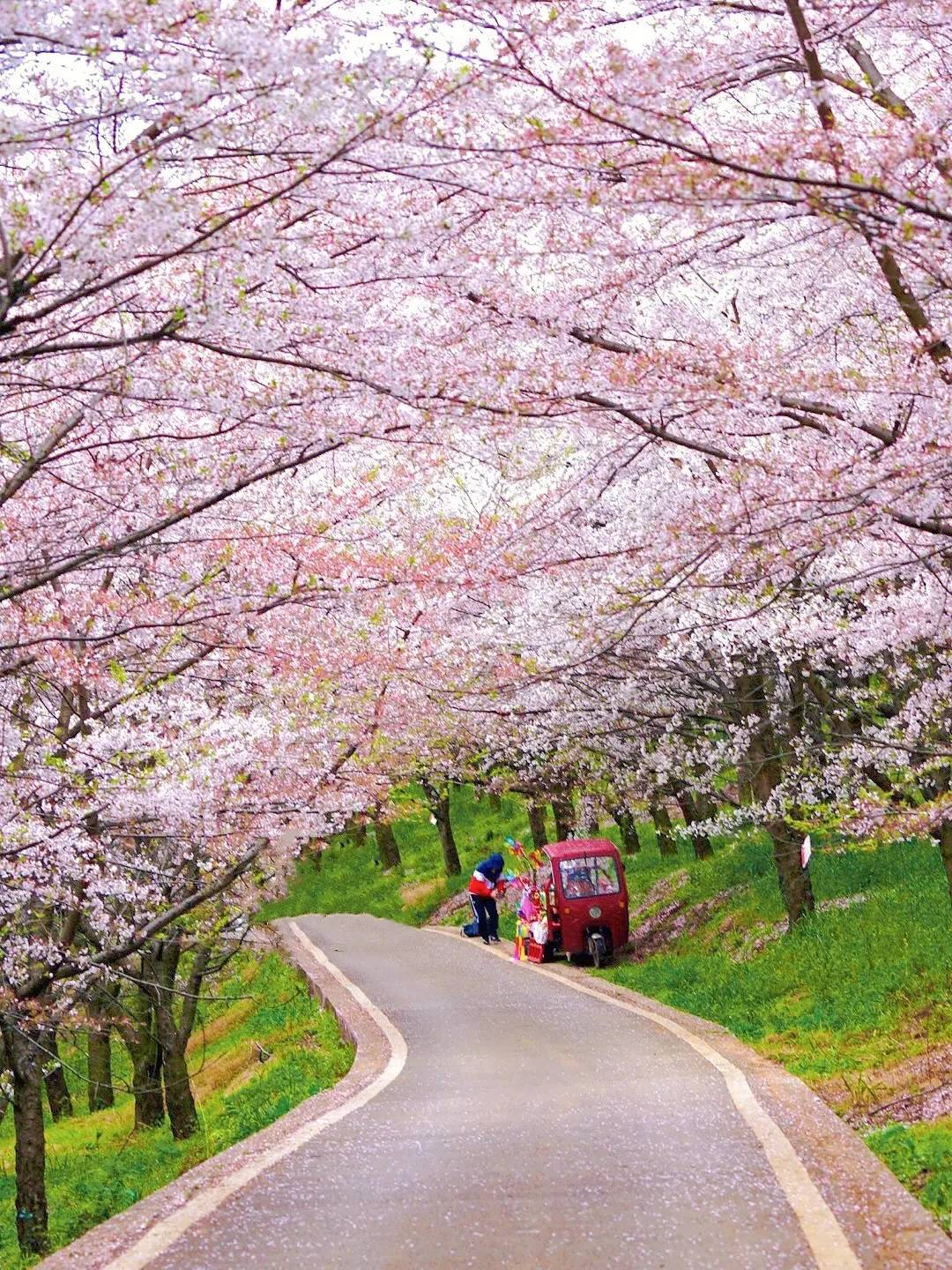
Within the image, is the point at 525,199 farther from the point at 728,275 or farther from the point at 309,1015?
the point at 309,1015

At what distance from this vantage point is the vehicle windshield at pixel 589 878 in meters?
24.2

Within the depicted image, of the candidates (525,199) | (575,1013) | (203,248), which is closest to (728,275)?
(525,199)

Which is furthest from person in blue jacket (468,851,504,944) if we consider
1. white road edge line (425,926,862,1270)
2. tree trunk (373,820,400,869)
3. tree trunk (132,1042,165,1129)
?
tree trunk (373,820,400,869)

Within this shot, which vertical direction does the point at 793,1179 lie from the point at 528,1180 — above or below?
below

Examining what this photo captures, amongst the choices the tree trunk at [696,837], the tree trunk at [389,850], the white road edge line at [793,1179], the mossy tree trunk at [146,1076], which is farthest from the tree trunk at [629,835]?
the white road edge line at [793,1179]

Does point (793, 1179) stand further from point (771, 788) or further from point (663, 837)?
point (663, 837)

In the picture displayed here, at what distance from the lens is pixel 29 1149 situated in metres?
14.3

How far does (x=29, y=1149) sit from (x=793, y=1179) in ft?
33.3

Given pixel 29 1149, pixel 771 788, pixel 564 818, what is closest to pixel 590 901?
pixel 771 788

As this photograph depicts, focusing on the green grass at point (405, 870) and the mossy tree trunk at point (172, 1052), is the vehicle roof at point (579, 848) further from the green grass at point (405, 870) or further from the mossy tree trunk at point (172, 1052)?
the green grass at point (405, 870)

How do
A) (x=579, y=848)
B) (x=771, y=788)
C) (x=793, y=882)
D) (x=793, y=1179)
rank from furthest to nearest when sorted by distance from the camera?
(x=579, y=848)
(x=771, y=788)
(x=793, y=882)
(x=793, y=1179)

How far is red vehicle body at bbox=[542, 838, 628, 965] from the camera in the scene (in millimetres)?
23984

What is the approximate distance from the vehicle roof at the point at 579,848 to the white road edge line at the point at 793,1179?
11041 millimetres

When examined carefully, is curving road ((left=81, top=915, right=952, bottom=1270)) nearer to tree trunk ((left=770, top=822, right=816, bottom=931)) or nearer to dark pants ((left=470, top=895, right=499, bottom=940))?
tree trunk ((left=770, top=822, right=816, bottom=931))
